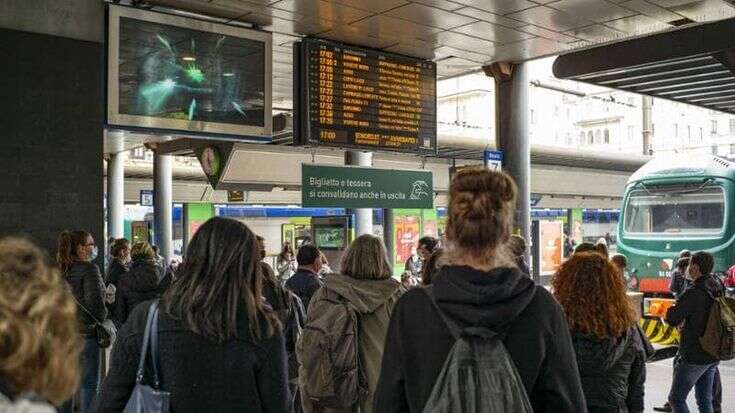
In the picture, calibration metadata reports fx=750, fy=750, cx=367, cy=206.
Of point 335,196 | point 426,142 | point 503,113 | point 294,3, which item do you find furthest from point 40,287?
point 503,113

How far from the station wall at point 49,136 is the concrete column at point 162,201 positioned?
1104 centimetres

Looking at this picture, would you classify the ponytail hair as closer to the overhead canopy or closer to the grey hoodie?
the grey hoodie

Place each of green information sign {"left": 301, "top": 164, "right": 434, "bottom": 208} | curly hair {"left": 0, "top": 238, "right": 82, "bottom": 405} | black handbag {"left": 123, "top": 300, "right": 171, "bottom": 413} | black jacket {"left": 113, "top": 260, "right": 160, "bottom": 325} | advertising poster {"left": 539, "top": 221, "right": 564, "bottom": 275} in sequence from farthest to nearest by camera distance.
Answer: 1. advertising poster {"left": 539, "top": 221, "right": 564, "bottom": 275}
2. green information sign {"left": 301, "top": 164, "right": 434, "bottom": 208}
3. black jacket {"left": 113, "top": 260, "right": 160, "bottom": 325}
4. black handbag {"left": 123, "top": 300, "right": 171, "bottom": 413}
5. curly hair {"left": 0, "top": 238, "right": 82, "bottom": 405}

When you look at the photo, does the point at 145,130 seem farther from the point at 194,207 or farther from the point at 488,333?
the point at 194,207

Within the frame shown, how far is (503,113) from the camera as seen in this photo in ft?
31.0

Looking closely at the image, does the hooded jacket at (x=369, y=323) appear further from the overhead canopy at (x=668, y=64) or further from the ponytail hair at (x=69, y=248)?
the overhead canopy at (x=668, y=64)

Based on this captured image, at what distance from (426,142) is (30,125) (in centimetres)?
433

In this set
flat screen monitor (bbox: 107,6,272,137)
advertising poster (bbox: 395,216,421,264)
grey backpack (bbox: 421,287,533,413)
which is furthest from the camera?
advertising poster (bbox: 395,216,421,264)

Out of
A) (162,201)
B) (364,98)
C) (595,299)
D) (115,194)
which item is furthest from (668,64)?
(115,194)

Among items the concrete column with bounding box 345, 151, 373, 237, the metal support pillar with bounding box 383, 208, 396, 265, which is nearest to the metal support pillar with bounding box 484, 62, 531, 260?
the concrete column with bounding box 345, 151, 373, 237

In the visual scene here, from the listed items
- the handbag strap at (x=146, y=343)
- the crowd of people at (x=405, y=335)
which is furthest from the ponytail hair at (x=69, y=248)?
the handbag strap at (x=146, y=343)

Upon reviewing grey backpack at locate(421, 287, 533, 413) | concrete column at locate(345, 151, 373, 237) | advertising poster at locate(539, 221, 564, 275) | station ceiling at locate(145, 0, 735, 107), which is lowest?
advertising poster at locate(539, 221, 564, 275)

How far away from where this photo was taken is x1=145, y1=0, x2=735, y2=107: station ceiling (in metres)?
6.90

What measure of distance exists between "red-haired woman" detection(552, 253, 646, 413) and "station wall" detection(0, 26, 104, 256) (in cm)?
423
